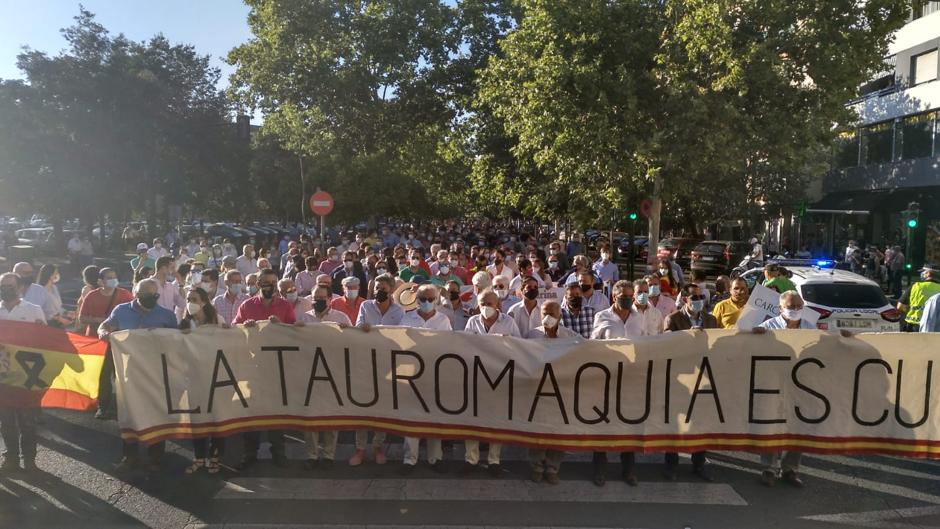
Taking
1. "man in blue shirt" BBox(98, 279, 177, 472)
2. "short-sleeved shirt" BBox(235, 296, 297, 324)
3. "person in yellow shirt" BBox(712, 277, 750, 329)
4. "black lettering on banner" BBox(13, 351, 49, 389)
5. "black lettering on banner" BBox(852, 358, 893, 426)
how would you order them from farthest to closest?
1. "person in yellow shirt" BBox(712, 277, 750, 329)
2. "short-sleeved shirt" BBox(235, 296, 297, 324)
3. "man in blue shirt" BBox(98, 279, 177, 472)
4. "black lettering on banner" BBox(13, 351, 49, 389)
5. "black lettering on banner" BBox(852, 358, 893, 426)

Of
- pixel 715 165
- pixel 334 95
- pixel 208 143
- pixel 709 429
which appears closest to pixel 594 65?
pixel 715 165

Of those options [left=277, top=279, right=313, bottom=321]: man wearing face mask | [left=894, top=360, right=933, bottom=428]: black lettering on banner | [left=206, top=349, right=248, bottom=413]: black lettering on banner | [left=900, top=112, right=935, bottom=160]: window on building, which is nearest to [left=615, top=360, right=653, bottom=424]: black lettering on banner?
[left=894, top=360, right=933, bottom=428]: black lettering on banner

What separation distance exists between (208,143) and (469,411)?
39564 mm

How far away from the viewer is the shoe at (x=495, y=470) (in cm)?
686

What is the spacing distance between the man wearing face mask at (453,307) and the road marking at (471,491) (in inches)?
107

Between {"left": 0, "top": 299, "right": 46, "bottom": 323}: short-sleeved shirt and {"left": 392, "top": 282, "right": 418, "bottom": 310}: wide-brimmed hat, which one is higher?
{"left": 392, "top": 282, "right": 418, "bottom": 310}: wide-brimmed hat

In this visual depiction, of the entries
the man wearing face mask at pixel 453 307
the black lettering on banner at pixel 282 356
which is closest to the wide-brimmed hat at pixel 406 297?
the man wearing face mask at pixel 453 307

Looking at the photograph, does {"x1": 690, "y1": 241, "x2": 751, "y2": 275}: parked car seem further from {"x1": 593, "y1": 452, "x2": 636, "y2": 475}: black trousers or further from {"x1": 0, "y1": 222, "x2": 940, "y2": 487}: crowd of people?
{"x1": 593, "y1": 452, "x2": 636, "y2": 475}: black trousers

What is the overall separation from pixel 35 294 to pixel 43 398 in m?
2.56

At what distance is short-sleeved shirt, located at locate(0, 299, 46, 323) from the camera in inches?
275

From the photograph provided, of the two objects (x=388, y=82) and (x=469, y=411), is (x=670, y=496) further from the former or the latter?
(x=388, y=82)

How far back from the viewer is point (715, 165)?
19.2 meters

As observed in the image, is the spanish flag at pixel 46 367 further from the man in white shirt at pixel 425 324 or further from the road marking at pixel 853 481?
the road marking at pixel 853 481

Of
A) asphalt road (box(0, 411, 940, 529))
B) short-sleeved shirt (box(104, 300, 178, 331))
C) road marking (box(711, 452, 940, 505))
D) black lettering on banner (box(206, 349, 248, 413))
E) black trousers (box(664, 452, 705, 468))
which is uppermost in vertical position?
short-sleeved shirt (box(104, 300, 178, 331))
